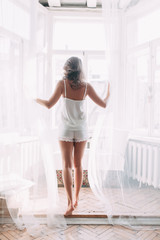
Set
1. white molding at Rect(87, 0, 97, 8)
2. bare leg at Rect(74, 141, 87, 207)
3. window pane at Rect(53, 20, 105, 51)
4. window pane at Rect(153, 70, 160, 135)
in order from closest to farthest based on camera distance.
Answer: bare leg at Rect(74, 141, 87, 207) < window pane at Rect(153, 70, 160, 135) < white molding at Rect(87, 0, 97, 8) < window pane at Rect(53, 20, 105, 51)

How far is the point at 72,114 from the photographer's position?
213 centimetres

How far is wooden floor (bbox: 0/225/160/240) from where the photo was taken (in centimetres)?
195

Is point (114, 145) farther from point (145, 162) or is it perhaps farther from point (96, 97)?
point (145, 162)

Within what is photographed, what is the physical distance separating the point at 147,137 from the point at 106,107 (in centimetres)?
118

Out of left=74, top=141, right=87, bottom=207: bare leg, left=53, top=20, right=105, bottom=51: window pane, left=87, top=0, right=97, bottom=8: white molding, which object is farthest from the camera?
left=53, top=20, right=105, bottom=51: window pane

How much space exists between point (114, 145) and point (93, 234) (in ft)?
2.83

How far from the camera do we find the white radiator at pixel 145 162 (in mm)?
2951

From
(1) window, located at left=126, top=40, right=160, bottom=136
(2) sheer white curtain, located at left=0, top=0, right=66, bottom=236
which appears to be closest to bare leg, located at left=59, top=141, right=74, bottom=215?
(2) sheer white curtain, located at left=0, top=0, right=66, bottom=236

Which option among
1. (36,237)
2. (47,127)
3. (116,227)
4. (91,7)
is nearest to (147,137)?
(116,227)

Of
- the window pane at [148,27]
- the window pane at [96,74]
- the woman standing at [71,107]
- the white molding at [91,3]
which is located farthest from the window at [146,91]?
the white molding at [91,3]

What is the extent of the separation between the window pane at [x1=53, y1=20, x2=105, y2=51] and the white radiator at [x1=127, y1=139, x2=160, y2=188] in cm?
168

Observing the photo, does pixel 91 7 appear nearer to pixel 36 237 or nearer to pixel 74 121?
pixel 74 121

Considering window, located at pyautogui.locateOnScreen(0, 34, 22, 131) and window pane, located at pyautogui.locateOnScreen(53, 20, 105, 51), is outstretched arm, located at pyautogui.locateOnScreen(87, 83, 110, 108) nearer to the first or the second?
window, located at pyautogui.locateOnScreen(0, 34, 22, 131)

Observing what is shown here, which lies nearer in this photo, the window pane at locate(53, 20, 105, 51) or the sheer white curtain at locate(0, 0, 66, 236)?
the sheer white curtain at locate(0, 0, 66, 236)
